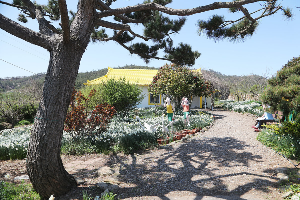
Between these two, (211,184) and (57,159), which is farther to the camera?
(211,184)

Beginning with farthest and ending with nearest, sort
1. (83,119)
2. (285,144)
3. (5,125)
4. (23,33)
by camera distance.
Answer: (5,125), (83,119), (285,144), (23,33)

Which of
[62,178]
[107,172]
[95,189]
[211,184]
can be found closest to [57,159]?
[62,178]

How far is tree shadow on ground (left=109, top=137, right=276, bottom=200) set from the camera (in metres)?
3.77

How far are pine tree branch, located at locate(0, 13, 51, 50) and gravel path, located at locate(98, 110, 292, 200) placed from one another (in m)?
2.91

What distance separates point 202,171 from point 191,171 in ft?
0.83

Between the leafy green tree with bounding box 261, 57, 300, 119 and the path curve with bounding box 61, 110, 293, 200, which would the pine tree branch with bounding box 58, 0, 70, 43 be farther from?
the leafy green tree with bounding box 261, 57, 300, 119

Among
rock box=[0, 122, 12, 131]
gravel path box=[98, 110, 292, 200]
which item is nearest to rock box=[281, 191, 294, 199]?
gravel path box=[98, 110, 292, 200]

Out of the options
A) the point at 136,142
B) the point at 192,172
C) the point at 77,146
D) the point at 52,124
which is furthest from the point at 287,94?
the point at 77,146

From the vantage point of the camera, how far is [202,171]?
15.0 feet

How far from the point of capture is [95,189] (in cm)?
373

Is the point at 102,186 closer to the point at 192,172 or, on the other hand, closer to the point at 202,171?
the point at 192,172

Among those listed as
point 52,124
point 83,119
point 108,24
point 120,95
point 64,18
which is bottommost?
point 83,119

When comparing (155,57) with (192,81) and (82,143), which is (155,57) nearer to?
(82,143)

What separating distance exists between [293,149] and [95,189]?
4.91 metres
